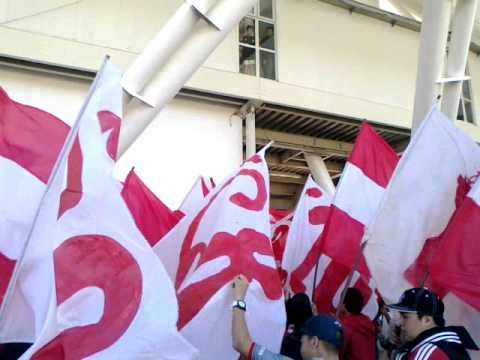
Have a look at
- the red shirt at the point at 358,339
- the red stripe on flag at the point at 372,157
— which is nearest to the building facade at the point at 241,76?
the red stripe on flag at the point at 372,157

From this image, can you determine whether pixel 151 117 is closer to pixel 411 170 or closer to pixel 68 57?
pixel 411 170

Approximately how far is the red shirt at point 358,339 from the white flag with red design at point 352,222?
36 centimetres

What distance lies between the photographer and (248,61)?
31.6 ft

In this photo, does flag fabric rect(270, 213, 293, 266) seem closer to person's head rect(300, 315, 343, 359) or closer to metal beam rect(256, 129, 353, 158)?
person's head rect(300, 315, 343, 359)

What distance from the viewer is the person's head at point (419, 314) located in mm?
2172

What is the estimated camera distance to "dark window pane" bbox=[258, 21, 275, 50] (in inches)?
393

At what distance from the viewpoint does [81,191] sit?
2.12m

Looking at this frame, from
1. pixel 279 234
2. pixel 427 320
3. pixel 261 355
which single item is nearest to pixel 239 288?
pixel 261 355

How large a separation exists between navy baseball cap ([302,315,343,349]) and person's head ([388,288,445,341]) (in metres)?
0.32

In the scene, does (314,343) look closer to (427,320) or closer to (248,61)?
(427,320)

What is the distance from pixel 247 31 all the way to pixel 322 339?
8590 mm

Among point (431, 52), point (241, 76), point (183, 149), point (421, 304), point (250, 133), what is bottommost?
point (421, 304)

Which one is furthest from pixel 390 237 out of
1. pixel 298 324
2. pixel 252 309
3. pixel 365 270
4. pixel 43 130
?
pixel 43 130

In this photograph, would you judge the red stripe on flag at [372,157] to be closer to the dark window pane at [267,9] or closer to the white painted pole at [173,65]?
the white painted pole at [173,65]
